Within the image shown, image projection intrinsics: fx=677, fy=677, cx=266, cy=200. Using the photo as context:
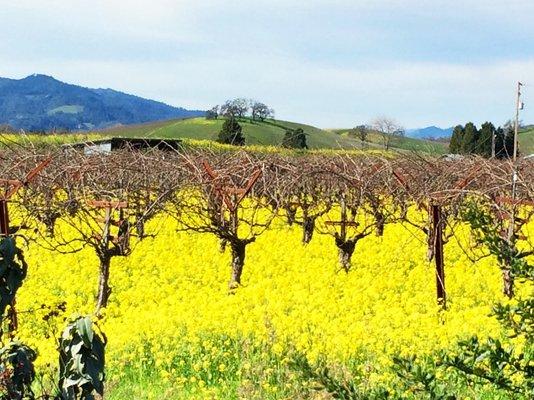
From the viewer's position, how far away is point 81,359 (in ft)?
12.1

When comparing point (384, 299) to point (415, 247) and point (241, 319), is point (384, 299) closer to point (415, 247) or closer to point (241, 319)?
point (241, 319)

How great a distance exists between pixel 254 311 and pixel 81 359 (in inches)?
267

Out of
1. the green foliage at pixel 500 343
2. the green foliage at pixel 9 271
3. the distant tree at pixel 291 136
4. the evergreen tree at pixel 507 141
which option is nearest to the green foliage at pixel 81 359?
the green foliage at pixel 9 271

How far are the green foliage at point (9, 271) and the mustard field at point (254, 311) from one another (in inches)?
11.2

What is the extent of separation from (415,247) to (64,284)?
907 cm

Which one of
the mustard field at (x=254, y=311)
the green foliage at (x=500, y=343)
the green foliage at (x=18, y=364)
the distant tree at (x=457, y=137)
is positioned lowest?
the mustard field at (x=254, y=311)

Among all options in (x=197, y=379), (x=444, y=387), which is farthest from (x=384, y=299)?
(x=444, y=387)

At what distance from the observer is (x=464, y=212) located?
3.53 m

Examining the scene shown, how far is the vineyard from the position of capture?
3.63 metres

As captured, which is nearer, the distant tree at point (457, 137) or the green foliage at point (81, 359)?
the green foliage at point (81, 359)

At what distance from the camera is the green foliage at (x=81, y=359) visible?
3604 millimetres

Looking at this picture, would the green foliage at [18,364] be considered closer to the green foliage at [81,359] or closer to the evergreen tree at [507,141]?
the green foliage at [81,359]

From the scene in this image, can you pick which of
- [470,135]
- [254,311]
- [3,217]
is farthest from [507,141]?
[3,217]

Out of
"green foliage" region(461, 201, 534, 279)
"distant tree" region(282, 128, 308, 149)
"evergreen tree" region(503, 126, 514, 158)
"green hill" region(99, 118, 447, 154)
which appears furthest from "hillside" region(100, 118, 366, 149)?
"green foliage" region(461, 201, 534, 279)
